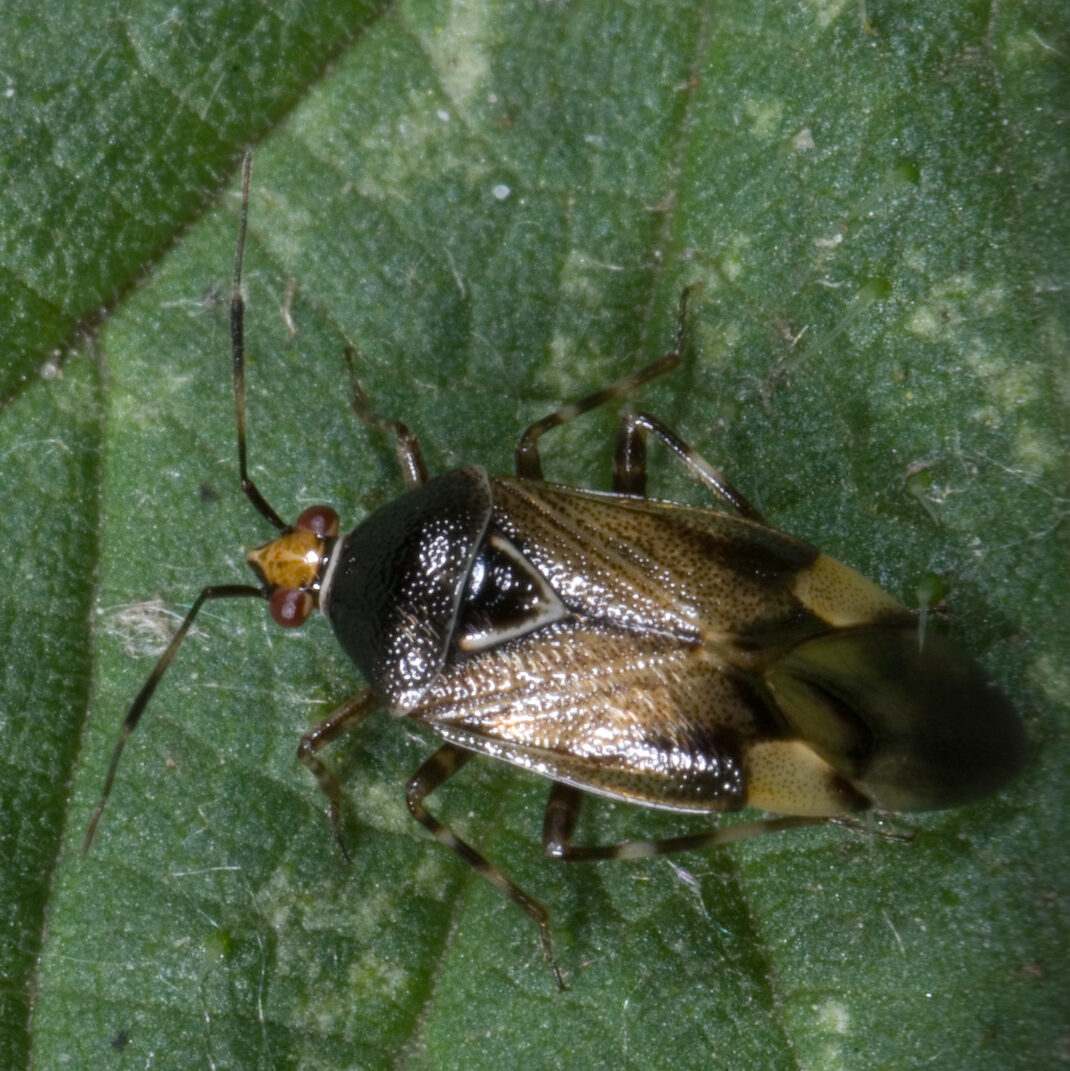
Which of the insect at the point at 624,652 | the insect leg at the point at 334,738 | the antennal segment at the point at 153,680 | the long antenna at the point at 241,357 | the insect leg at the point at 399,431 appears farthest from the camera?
the insect leg at the point at 399,431

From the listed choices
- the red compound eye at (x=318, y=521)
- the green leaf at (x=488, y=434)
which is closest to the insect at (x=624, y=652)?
the red compound eye at (x=318, y=521)

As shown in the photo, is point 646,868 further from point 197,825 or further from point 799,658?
point 197,825

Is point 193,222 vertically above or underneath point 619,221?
above

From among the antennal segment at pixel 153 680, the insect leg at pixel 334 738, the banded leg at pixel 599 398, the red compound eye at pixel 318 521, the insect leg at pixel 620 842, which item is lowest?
the insect leg at pixel 620 842

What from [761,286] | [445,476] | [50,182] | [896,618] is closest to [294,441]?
[445,476]

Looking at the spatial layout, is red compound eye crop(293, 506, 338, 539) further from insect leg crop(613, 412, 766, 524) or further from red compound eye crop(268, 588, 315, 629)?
insect leg crop(613, 412, 766, 524)

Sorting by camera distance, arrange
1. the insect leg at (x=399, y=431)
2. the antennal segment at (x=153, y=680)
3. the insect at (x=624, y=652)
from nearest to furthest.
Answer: the insect at (x=624, y=652), the antennal segment at (x=153, y=680), the insect leg at (x=399, y=431)

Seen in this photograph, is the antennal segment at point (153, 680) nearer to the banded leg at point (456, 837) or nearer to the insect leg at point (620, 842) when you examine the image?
the banded leg at point (456, 837)

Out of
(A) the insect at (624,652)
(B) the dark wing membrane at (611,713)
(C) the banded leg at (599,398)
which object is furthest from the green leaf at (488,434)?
(B) the dark wing membrane at (611,713)

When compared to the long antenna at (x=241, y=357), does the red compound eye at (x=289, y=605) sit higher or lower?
lower

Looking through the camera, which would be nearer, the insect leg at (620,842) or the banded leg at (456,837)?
the insect leg at (620,842)
